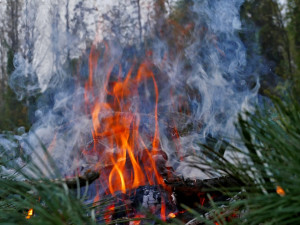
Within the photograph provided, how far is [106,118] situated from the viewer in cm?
285

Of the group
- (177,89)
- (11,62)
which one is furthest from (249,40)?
(11,62)

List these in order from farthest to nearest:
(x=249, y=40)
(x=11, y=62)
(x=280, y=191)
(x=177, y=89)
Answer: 1. (x=249, y=40)
2. (x=11, y=62)
3. (x=177, y=89)
4. (x=280, y=191)

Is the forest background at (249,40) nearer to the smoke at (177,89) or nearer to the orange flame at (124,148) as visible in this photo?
the smoke at (177,89)

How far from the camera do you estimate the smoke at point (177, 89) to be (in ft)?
9.75

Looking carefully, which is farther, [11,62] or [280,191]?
[11,62]

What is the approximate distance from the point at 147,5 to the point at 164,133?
15.1 feet

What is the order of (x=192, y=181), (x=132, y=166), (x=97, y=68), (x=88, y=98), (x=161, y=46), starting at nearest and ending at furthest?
(x=192, y=181)
(x=132, y=166)
(x=88, y=98)
(x=97, y=68)
(x=161, y=46)

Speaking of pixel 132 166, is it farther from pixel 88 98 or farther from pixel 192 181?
pixel 88 98

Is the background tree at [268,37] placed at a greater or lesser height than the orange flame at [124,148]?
greater

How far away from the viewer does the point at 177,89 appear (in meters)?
5.70

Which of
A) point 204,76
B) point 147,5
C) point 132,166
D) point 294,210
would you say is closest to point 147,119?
point 132,166

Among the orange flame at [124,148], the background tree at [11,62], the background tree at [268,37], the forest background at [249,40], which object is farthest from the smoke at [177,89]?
the background tree at [268,37]

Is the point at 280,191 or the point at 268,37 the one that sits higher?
the point at 268,37

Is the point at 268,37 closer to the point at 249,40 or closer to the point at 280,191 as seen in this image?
the point at 249,40
